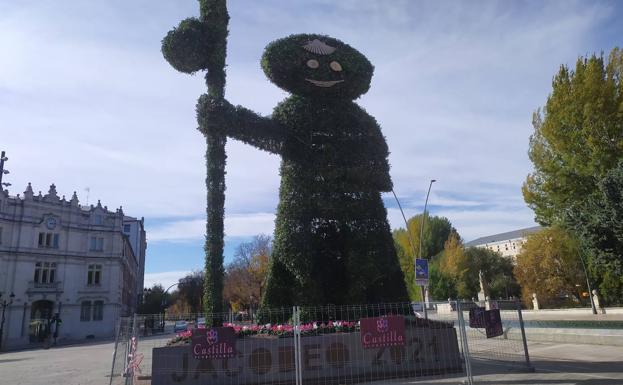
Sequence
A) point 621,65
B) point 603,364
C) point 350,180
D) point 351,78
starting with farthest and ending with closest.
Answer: point 621,65, point 351,78, point 350,180, point 603,364

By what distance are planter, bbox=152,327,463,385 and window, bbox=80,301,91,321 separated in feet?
121

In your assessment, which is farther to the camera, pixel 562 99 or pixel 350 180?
pixel 562 99

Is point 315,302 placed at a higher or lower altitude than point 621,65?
lower

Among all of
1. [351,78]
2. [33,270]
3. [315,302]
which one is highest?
A: [351,78]

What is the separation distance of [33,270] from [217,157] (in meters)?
34.2

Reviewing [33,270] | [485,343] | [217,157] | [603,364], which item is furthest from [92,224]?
[603,364]

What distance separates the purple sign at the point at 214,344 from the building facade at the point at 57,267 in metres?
34.0

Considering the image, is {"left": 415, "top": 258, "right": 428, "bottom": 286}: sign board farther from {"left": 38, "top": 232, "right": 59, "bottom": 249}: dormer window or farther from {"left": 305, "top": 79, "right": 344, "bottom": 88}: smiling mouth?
{"left": 38, "top": 232, "right": 59, "bottom": 249}: dormer window

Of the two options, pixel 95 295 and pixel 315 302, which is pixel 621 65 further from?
pixel 95 295

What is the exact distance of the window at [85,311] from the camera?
40.7 m

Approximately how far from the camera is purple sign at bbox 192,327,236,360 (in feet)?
28.5

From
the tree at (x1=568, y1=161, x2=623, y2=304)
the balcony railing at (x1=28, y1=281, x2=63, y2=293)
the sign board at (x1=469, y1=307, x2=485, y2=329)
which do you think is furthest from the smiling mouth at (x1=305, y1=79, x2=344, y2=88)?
the balcony railing at (x1=28, y1=281, x2=63, y2=293)

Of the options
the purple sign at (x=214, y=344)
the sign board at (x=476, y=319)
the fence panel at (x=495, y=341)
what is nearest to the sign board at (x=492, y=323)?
the fence panel at (x=495, y=341)

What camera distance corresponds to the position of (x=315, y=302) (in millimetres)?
12211
